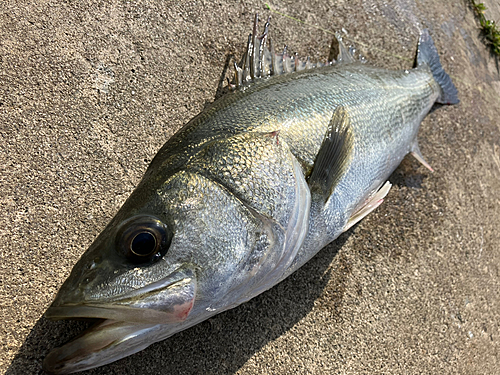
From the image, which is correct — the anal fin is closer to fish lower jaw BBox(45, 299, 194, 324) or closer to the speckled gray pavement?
the speckled gray pavement

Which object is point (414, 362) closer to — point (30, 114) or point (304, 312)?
point (304, 312)

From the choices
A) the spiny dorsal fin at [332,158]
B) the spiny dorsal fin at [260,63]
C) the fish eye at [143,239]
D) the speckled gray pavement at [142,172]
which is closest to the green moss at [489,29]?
the speckled gray pavement at [142,172]

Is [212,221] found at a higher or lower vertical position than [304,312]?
higher

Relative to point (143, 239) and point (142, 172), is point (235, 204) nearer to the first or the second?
point (143, 239)

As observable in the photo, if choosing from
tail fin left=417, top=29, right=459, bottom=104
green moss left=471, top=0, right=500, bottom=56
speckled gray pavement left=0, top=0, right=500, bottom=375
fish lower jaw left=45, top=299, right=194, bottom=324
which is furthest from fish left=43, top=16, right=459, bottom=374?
green moss left=471, top=0, right=500, bottom=56

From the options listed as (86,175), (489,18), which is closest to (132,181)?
(86,175)

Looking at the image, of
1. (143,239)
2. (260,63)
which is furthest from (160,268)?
(260,63)

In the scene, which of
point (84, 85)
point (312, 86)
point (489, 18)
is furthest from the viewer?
point (489, 18)

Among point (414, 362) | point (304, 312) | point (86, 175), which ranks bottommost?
point (414, 362)

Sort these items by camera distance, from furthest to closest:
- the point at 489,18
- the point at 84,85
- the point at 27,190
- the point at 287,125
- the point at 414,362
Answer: the point at 489,18
the point at 414,362
the point at 84,85
the point at 27,190
the point at 287,125
